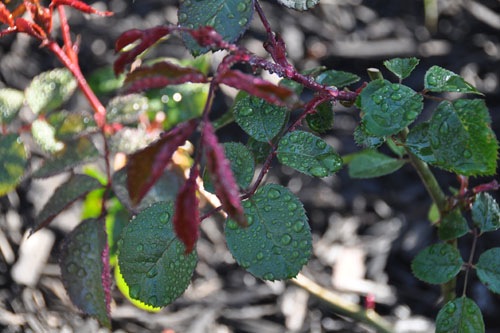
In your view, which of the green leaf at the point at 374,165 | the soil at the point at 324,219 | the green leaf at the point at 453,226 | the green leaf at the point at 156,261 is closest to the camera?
the green leaf at the point at 156,261

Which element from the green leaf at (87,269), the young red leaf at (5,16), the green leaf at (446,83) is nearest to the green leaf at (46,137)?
the green leaf at (87,269)

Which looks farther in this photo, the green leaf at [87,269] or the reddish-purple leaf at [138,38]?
the green leaf at [87,269]

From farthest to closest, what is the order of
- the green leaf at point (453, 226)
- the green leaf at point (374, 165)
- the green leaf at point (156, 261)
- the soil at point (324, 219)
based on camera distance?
the soil at point (324, 219), the green leaf at point (374, 165), the green leaf at point (453, 226), the green leaf at point (156, 261)

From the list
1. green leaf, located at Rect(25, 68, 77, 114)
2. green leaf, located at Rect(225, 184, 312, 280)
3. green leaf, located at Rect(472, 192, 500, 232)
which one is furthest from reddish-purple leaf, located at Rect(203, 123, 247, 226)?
green leaf, located at Rect(25, 68, 77, 114)

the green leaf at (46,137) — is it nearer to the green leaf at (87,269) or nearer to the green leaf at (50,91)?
the green leaf at (50,91)

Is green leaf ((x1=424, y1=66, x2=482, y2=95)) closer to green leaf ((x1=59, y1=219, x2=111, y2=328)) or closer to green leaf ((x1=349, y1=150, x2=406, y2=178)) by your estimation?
green leaf ((x1=349, y1=150, x2=406, y2=178))

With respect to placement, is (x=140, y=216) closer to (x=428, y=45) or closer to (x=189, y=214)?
(x=189, y=214)
